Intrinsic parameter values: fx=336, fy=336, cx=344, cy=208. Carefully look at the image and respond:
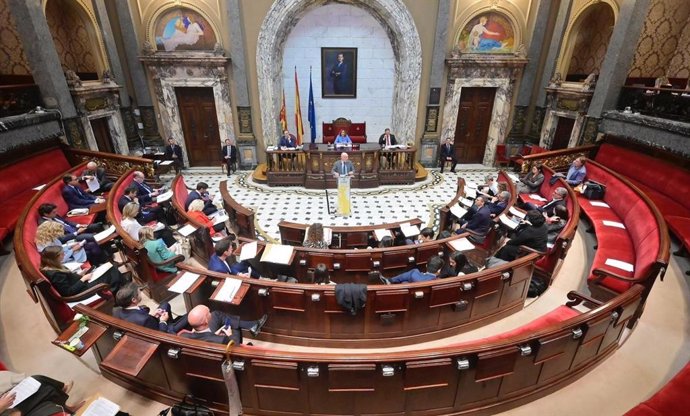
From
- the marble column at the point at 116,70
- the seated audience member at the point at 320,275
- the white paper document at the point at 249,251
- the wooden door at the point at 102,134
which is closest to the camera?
the seated audience member at the point at 320,275

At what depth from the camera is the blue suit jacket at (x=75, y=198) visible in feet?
22.1

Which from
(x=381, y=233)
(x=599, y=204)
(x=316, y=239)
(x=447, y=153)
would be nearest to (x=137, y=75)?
(x=316, y=239)

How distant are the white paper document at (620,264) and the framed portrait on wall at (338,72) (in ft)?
31.3

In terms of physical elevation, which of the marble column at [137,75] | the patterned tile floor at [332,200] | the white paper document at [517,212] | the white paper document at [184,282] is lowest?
the patterned tile floor at [332,200]

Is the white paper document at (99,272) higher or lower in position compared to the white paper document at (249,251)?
lower

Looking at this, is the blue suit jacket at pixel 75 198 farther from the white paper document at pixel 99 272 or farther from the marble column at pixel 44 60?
the white paper document at pixel 99 272

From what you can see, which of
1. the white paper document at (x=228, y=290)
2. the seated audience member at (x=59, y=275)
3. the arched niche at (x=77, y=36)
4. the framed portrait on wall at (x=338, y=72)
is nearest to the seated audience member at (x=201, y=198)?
the seated audience member at (x=59, y=275)

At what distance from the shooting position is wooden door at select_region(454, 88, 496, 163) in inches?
448

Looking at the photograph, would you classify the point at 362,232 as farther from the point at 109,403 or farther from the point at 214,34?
the point at 214,34

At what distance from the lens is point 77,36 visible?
9562mm

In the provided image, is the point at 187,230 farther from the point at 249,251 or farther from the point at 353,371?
the point at 353,371

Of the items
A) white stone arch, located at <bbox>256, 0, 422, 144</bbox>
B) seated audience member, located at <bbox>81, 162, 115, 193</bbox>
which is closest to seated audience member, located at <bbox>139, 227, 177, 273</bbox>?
seated audience member, located at <bbox>81, 162, 115, 193</bbox>

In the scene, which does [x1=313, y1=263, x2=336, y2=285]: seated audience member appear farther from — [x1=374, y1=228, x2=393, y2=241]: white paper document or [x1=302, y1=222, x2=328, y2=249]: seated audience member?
[x1=374, y1=228, x2=393, y2=241]: white paper document

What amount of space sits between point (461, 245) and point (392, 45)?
8719 millimetres
